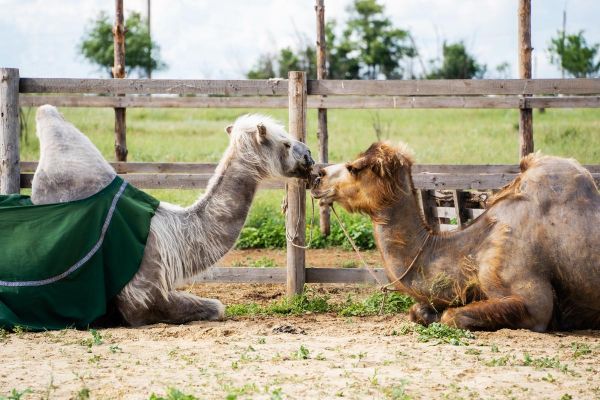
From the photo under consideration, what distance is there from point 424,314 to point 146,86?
3753 mm

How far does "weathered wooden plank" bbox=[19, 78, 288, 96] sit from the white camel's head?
43.5 inches

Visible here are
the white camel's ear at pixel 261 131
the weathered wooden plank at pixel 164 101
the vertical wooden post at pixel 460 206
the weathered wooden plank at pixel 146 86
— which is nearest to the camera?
the white camel's ear at pixel 261 131

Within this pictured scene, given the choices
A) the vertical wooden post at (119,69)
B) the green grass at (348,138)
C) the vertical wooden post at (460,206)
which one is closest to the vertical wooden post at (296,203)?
the vertical wooden post at (460,206)

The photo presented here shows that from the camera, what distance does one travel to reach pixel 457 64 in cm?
5434

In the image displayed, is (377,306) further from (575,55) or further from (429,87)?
(575,55)

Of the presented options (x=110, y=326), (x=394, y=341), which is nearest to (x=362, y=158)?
(x=394, y=341)

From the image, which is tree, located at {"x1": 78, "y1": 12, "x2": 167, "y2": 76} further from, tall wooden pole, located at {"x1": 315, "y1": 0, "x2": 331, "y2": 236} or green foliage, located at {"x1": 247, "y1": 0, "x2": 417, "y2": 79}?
tall wooden pole, located at {"x1": 315, "y1": 0, "x2": 331, "y2": 236}

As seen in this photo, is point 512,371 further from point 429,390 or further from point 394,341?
point 394,341

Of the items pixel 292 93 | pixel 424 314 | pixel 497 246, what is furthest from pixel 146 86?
pixel 497 246

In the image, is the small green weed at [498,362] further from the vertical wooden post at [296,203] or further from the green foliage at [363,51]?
the green foliage at [363,51]

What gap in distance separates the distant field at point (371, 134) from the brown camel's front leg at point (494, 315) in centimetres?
926

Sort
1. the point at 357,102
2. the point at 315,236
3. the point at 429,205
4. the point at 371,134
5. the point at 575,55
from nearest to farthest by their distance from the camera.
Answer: the point at 429,205 < the point at 315,236 < the point at 357,102 < the point at 371,134 < the point at 575,55

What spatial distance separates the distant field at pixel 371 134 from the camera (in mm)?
21281

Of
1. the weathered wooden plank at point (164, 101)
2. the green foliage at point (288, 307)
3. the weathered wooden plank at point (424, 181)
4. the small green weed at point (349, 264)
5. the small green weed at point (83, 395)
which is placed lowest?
the small green weed at point (349, 264)
